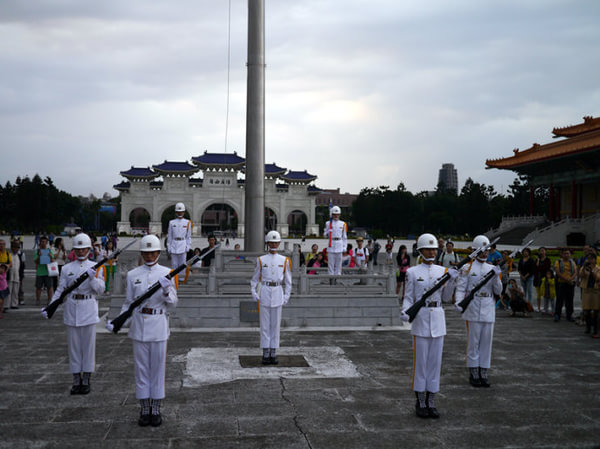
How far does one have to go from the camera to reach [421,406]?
5.08 meters

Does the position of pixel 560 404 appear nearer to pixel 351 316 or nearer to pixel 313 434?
pixel 313 434

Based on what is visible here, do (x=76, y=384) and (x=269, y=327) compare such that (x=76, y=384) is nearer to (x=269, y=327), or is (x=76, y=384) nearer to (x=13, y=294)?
(x=269, y=327)

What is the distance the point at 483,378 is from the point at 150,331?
12.8 feet

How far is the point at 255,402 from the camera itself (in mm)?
5418

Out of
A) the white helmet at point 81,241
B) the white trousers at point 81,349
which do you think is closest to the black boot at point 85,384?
the white trousers at point 81,349

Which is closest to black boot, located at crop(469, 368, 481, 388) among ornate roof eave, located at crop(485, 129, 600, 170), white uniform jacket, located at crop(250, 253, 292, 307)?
white uniform jacket, located at crop(250, 253, 292, 307)

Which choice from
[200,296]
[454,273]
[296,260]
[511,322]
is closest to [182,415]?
[454,273]

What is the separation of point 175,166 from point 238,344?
54920mm

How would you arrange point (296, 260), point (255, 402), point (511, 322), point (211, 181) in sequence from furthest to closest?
1. point (211, 181)
2. point (296, 260)
3. point (511, 322)
4. point (255, 402)

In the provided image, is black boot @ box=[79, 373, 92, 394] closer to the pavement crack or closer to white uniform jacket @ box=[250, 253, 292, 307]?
the pavement crack

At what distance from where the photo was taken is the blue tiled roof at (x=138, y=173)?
60.9 m

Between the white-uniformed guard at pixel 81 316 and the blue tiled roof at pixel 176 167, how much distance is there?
55832 mm

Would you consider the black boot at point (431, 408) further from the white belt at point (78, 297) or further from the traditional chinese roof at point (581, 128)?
the traditional chinese roof at point (581, 128)

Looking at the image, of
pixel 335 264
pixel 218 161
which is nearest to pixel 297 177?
pixel 218 161
